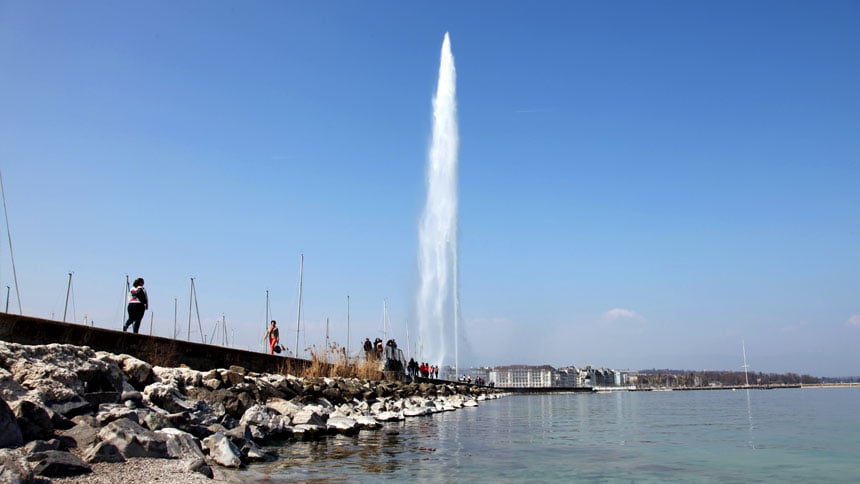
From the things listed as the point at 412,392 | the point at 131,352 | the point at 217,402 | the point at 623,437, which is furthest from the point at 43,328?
the point at 412,392

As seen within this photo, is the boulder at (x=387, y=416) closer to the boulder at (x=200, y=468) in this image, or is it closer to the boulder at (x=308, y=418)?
the boulder at (x=308, y=418)

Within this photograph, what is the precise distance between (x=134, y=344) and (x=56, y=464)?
7502 millimetres

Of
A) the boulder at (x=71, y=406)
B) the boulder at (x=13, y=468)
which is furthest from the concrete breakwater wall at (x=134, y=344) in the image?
the boulder at (x=13, y=468)

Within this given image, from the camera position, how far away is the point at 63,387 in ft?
29.5

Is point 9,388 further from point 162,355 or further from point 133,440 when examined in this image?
point 162,355

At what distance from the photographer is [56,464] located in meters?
6.57

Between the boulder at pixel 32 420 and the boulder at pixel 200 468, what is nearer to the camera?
the boulder at pixel 32 420

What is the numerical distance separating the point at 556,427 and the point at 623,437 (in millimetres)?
4357

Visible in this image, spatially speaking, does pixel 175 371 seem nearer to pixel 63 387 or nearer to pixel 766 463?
pixel 63 387

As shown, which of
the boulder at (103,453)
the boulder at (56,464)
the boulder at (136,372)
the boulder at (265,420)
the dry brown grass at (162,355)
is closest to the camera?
the boulder at (56,464)

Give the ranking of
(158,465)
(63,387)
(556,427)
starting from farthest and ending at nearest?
1. (556,427)
2. (63,387)
3. (158,465)

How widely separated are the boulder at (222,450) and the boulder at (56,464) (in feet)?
9.13

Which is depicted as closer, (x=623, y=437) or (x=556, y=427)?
(x=623, y=437)

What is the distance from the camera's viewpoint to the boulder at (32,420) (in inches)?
295
